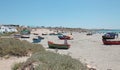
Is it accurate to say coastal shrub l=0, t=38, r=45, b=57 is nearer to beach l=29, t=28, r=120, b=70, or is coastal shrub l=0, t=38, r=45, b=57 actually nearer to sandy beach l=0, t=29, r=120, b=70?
sandy beach l=0, t=29, r=120, b=70

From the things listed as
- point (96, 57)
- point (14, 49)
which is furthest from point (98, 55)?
point (14, 49)

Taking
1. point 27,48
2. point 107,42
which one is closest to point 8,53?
Answer: point 27,48

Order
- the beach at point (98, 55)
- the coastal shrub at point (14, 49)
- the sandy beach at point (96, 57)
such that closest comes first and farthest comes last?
the sandy beach at point (96, 57) < the coastal shrub at point (14, 49) < the beach at point (98, 55)

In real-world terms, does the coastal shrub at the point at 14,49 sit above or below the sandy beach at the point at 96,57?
above

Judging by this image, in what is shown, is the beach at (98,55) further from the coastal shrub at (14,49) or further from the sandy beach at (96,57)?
the coastal shrub at (14,49)

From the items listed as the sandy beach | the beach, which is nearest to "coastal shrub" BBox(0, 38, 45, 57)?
the sandy beach

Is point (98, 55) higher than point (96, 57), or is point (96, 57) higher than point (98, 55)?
point (96, 57)

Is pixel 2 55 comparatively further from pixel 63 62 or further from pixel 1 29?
pixel 1 29

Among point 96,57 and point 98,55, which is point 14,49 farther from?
point 98,55

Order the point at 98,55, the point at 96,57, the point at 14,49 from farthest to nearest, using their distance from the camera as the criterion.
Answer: the point at 98,55, the point at 96,57, the point at 14,49

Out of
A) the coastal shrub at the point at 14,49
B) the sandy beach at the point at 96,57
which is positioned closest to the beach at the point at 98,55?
the sandy beach at the point at 96,57

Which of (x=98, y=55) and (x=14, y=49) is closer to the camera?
(x=14, y=49)

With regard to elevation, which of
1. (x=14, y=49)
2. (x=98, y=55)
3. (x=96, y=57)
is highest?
(x=14, y=49)

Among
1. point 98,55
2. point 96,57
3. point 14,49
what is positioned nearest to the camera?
point 14,49
